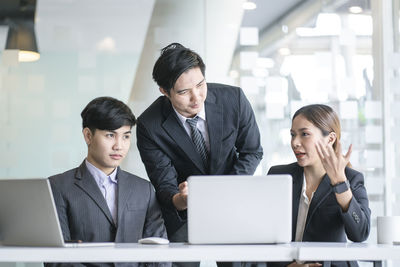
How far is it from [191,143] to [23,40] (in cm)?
196

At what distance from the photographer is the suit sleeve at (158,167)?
2.74 metres

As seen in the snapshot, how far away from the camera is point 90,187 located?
8.18ft

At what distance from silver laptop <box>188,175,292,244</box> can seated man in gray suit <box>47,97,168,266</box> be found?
0.54 meters

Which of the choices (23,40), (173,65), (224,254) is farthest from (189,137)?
(23,40)

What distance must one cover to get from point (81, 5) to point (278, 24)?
1361mm

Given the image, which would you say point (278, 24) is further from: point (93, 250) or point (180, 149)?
point (93, 250)

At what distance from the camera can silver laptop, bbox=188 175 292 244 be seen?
192 centimetres

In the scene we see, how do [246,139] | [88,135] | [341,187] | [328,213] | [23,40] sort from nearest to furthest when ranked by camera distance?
[341,187]
[328,213]
[88,135]
[246,139]
[23,40]

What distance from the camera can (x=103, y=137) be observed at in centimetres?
262

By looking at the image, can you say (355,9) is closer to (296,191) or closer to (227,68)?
(227,68)

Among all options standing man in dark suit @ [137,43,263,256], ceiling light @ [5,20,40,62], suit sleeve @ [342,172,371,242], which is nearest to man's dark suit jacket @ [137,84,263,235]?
standing man in dark suit @ [137,43,263,256]

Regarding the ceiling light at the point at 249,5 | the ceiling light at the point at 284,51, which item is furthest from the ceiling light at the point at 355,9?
the ceiling light at the point at 249,5

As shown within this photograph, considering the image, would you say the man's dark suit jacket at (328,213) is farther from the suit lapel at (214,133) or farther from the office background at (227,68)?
the office background at (227,68)

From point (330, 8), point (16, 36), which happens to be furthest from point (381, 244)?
point (16, 36)
